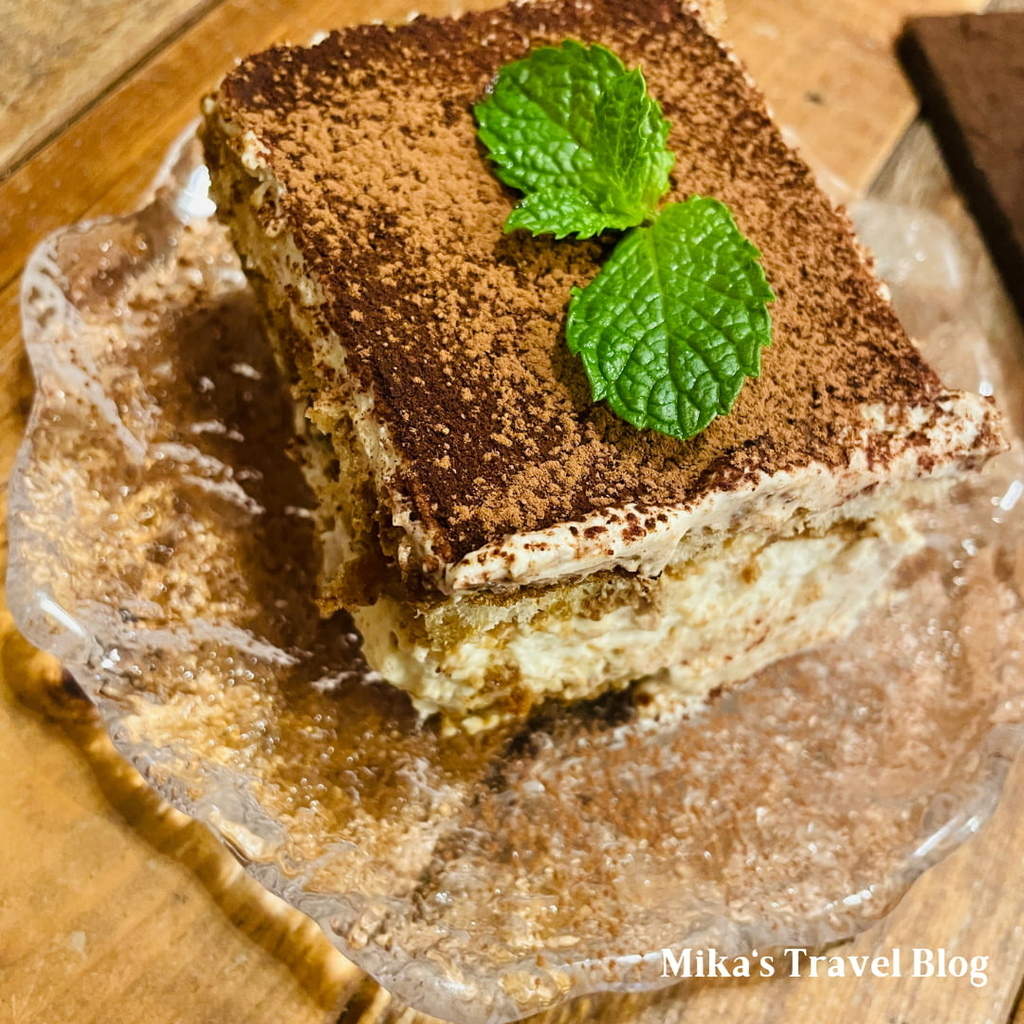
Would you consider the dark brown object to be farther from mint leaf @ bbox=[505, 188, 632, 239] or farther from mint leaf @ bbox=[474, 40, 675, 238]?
mint leaf @ bbox=[505, 188, 632, 239]

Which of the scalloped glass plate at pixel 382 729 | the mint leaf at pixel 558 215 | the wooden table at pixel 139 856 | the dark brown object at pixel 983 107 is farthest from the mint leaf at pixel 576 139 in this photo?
the dark brown object at pixel 983 107

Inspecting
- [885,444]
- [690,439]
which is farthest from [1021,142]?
[690,439]

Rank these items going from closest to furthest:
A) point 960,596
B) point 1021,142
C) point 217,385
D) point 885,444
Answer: point 885,444 < point 217,385 < point 960,596 < point 1021,142

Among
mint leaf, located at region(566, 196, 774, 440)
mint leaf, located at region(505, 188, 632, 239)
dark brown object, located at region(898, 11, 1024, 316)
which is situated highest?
mint leaf, located at region(505, 188, 632, 239)

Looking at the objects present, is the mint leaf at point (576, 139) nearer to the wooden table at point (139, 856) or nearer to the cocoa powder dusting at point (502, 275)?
the cocoa powder dusting at point (502, 275)

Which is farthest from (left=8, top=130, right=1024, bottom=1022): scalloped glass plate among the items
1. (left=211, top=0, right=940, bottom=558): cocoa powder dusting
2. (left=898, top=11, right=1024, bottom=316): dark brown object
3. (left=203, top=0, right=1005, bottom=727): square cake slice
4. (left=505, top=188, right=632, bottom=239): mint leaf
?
(left=898, top=11, right=1024, bottom=316): dark brown object

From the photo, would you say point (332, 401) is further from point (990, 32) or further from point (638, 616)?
point (990, 32)
